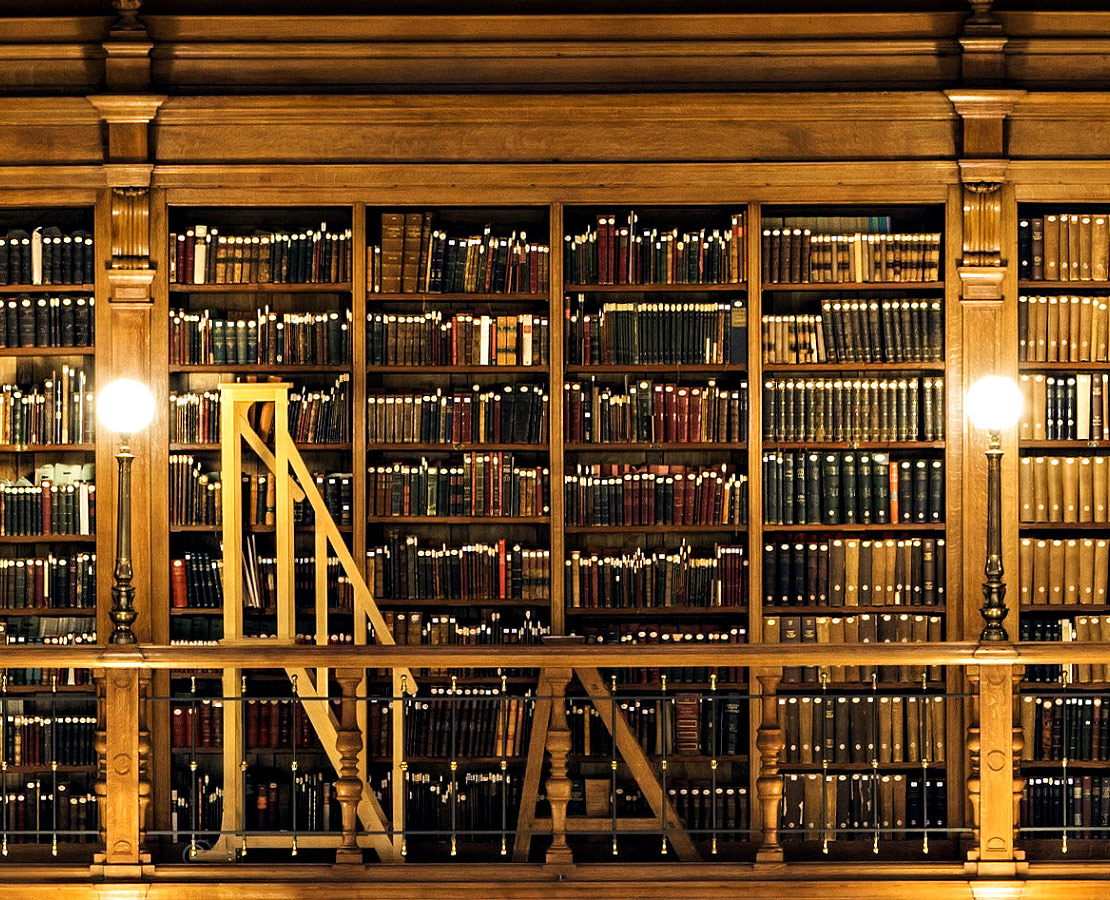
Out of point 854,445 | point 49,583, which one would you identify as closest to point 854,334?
point 854,445

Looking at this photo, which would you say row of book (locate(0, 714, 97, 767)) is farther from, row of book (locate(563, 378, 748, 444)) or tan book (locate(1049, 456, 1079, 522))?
tan book (locate(1049, 456, 1079, 522))

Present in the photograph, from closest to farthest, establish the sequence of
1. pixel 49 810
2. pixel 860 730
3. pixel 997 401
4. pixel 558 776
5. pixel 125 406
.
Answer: pixel 558 776 < pixel 997 401 < pixel 125 406 < pixel 860 730 < pixel 49 810

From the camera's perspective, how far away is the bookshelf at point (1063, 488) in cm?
575

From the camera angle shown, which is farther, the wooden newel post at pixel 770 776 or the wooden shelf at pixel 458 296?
the wooden shelf at pixel 458 296

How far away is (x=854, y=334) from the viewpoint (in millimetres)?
5793

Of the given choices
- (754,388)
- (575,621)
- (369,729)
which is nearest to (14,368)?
(369,729)

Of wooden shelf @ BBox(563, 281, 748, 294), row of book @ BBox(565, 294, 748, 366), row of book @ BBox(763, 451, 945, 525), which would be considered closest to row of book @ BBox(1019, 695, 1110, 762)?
row of book @ BBox(763, 451, 945, 525)

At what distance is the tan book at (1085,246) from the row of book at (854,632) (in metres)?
1.43

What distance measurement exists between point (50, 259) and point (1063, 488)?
4.00 metres

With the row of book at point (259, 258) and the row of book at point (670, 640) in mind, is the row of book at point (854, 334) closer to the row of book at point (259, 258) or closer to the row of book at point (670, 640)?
the row of book at point (670, 640)

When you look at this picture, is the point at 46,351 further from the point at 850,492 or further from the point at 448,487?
the point at 850,492

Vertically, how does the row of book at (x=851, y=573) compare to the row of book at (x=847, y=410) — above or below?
below

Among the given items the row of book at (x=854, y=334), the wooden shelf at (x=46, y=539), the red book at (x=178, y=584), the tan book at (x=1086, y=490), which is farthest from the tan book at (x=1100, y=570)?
the wooden shelf at (x=46, y=539)

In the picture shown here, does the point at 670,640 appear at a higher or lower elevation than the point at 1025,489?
lower
